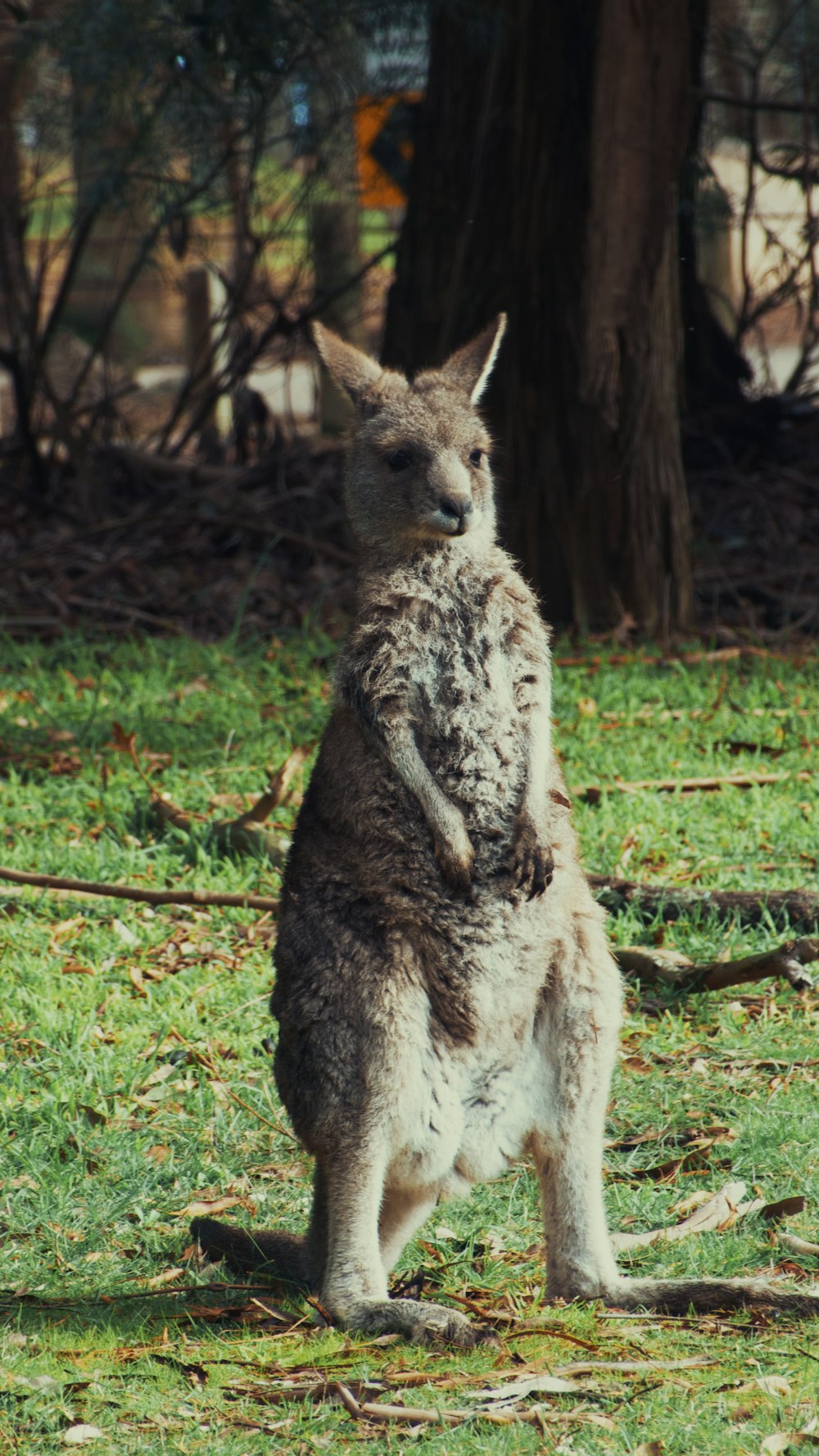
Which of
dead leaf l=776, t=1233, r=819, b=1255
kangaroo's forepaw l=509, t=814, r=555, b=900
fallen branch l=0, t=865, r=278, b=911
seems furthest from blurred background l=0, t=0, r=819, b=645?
dead leaf l=776, t=1233, r=819, b=1255

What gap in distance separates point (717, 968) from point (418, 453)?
1.43 meters

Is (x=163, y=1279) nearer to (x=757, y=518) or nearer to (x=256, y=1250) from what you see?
(x=256, y=1250)

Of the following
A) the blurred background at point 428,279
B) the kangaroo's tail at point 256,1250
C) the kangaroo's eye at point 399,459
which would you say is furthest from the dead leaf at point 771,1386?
the blurred background at point 428,279

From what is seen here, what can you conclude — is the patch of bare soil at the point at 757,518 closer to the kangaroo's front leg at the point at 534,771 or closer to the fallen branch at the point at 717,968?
the fallen branch at the point at 717,968

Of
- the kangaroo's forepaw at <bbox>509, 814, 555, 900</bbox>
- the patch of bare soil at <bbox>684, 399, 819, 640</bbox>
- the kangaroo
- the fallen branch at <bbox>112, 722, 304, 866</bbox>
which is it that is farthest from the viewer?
the patch of bare soil at <bbox>684, 399, 819, 640</bbox>

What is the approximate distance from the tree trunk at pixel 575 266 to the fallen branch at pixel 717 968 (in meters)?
2.99

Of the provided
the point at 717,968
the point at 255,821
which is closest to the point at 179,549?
the point at 255,821

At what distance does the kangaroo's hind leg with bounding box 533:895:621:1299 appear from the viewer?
249cm

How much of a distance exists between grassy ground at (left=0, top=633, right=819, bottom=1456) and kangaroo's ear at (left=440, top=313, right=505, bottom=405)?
58.3 inches

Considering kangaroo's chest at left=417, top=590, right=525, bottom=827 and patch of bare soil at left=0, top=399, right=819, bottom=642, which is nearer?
kangaroo's chest at left=417, top=590, right=525, bottom=827

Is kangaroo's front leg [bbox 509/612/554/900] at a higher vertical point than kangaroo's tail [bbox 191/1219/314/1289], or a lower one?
higher

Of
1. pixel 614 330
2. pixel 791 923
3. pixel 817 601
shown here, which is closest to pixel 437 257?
pixel 614 330

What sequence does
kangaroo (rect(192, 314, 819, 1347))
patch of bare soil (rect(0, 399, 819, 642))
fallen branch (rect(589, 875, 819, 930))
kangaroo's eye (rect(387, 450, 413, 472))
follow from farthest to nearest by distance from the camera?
patch of bare soil (rect(0, 399, 819, 642)) < fallen branch (rect(589, 875, 819, 930)) < kangaroo's eye (rect(387, 450, 413, 472)) < kangaroo (rect(192, 314, 819, 1347))

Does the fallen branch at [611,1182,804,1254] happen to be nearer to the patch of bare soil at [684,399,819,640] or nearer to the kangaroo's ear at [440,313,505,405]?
the kangaroo's ear at [440,313,505,405]
